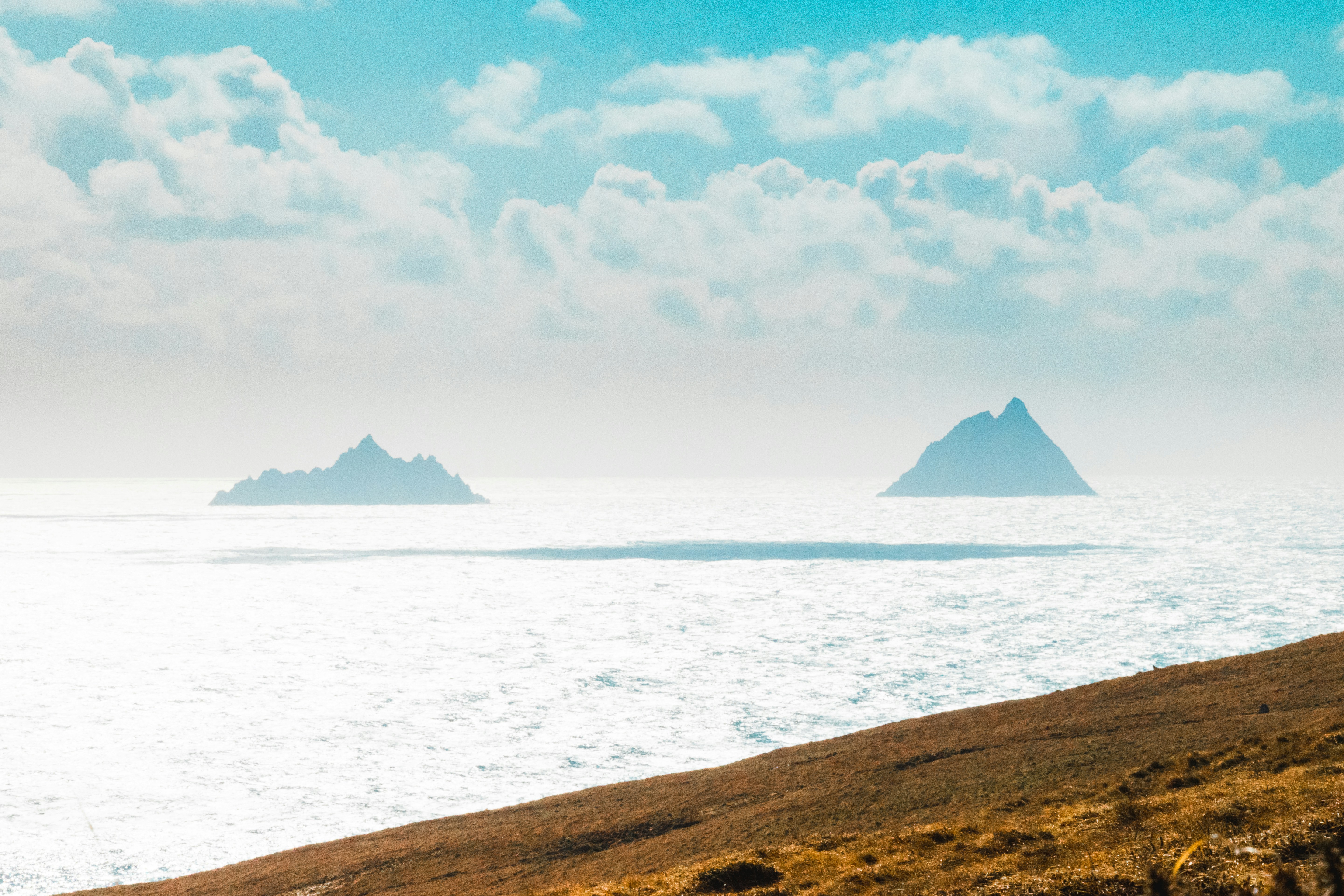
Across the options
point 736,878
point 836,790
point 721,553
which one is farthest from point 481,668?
point 721,553

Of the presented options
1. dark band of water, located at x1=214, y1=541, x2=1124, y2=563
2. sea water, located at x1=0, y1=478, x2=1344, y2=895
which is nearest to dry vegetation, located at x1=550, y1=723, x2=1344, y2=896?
sea water, located at x1=0, y1=478, x2=1344, y2=895

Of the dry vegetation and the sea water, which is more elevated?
the dry vegetation

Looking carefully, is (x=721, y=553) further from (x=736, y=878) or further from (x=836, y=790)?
(x=736, y=878)

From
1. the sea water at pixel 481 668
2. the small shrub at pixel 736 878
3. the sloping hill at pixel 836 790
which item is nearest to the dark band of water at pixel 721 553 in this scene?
the sea water at pixel 481 668

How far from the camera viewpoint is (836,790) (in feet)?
58.0

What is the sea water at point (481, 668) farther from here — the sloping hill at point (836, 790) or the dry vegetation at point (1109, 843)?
the dry vegetation at point (1109, 843)

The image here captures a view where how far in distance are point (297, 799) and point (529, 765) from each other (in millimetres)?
8337

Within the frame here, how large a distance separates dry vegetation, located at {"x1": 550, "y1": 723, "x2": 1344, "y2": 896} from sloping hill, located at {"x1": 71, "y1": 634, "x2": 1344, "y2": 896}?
26.8 inches

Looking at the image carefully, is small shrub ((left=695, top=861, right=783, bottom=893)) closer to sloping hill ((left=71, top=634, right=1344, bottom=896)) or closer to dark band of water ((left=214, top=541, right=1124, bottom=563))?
sloping hill ((left=71, top=634, right=1344, bottom=896))

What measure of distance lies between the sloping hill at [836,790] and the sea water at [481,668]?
36.6 ft

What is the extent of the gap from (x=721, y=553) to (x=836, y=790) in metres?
132

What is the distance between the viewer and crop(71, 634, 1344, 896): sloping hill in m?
15.9

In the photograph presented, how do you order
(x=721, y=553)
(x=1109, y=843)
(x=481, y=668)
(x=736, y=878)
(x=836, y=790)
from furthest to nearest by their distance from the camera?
(x=721, y=553), (x=481, y=668), (x=836, y=790), (x=736, y=878), (x=1109, y=843)

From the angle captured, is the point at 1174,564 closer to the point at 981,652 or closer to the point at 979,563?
the point at 979,563
